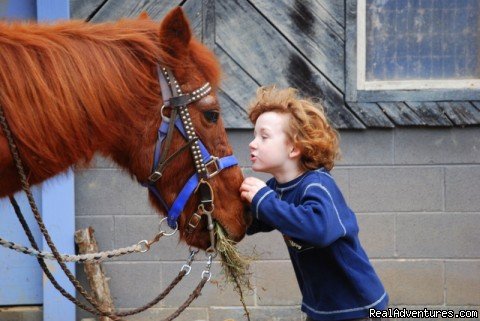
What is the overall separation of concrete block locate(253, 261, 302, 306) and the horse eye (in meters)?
2.30

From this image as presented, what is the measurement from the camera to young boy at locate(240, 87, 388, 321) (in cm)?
272

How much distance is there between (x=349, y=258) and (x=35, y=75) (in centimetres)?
134

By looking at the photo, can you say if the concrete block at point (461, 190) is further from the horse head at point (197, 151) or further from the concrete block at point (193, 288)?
the horse head at point (197, 151)

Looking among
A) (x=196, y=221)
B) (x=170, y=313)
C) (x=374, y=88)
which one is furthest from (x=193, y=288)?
(x=196, y=221)

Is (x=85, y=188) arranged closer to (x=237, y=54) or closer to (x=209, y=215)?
→ (x=237, y=54)

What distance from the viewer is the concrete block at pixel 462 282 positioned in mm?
4809

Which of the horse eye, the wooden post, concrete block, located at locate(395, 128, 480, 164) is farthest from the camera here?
concrete block, located at locate(395, 128, 480, 164)

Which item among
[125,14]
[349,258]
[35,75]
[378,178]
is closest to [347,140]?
[378,178]

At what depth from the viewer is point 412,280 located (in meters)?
4.83

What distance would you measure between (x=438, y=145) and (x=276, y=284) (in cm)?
141

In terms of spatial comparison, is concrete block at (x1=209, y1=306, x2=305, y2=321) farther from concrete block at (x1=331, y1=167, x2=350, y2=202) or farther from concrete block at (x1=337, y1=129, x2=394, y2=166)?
concrete block at (x1=337, y1=129, x2=394, y2=166)

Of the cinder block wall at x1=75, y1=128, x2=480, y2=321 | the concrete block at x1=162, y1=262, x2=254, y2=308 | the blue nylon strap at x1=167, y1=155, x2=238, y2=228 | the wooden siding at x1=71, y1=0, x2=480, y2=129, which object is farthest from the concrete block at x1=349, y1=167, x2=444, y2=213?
the blue nylon strap at x1=167, y1=155, x2=238, y2=228

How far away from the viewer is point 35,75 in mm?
2424

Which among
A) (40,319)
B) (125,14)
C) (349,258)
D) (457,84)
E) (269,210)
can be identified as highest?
(125,14)
